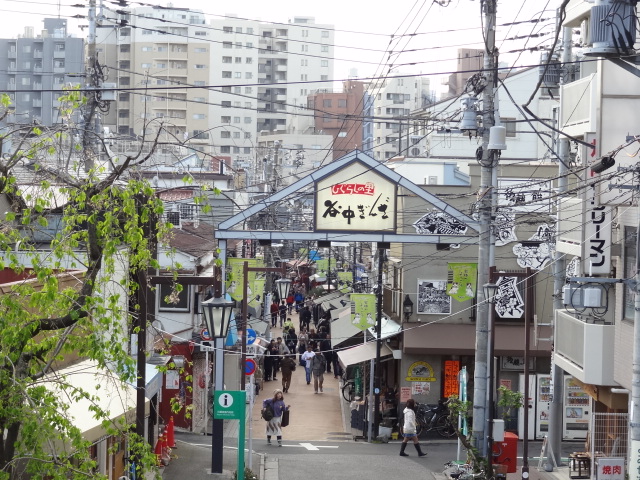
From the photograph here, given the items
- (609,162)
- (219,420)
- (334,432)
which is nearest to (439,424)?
(334,432)

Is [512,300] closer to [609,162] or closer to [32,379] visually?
[609,162]

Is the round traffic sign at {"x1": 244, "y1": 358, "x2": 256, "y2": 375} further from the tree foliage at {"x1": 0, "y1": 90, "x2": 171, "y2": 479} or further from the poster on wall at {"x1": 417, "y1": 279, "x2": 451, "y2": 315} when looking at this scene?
the tree foliage at {"x1": 0, "y1": 90, "x2": 171, "y2": 479}

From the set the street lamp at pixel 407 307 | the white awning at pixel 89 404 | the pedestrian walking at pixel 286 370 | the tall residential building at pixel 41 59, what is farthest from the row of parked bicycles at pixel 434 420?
the tall residential building at pixel 41 59

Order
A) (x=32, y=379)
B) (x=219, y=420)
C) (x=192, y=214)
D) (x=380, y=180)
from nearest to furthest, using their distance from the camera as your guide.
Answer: (x=32, y=379) → (x=219, y=420) → (x=380, y=180) → (x=192, y=214)

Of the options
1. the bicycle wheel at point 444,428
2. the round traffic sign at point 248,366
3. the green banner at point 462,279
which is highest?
the green banner at point 462,279

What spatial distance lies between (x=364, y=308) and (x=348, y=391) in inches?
310

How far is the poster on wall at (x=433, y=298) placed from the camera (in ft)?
103

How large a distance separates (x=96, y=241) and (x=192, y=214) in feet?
116

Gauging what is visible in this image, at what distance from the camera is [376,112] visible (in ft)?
332

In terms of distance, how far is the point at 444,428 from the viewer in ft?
98.6

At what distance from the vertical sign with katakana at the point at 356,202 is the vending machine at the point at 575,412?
662cm

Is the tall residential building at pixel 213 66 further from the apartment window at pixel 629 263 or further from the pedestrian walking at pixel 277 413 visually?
the apartment window at pixel 629 263

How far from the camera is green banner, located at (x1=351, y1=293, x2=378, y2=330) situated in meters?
29.4

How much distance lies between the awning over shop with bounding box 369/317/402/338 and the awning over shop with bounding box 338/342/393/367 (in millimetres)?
474
